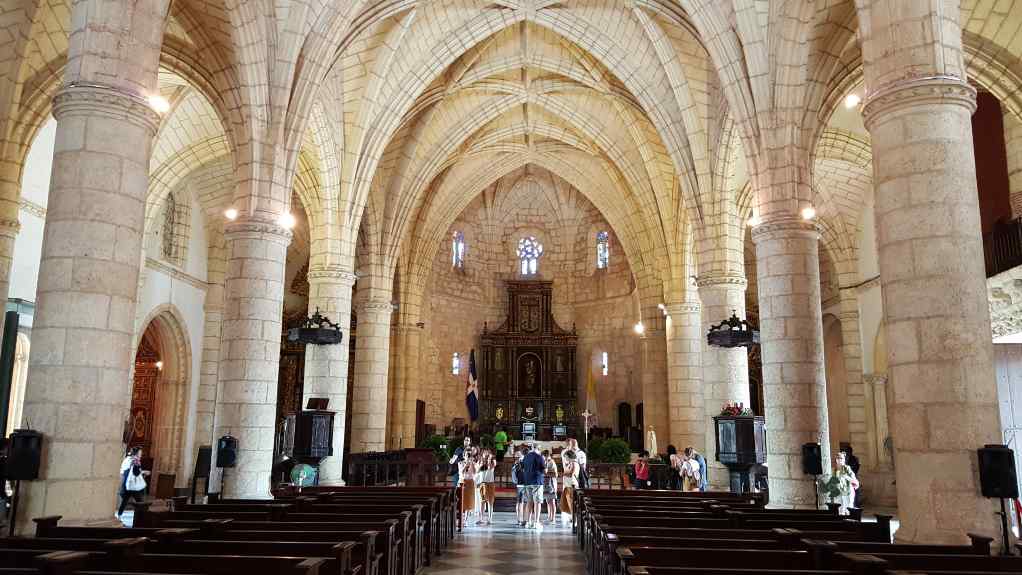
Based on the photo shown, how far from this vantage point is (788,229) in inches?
494

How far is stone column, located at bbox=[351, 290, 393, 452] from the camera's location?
71.9ft

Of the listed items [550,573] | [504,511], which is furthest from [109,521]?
[504,511]

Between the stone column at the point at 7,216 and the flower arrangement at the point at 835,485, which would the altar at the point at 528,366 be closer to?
the flower arrangement at the point at 835,485

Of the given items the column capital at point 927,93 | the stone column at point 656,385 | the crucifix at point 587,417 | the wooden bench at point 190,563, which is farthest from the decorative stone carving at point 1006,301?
the crucifix at point 587,417

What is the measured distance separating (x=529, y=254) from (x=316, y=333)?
61.7 ft

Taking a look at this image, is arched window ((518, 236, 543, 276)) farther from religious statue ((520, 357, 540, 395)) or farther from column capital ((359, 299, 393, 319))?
column capital ((359, 299, 393, 319))

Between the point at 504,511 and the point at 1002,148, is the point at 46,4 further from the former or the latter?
the point at 1002,148

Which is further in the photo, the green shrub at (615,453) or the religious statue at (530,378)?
the religious statue at (530,378)

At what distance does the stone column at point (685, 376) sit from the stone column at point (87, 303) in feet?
53.9

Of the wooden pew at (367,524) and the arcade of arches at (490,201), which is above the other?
the arcade of arches at (490,201)

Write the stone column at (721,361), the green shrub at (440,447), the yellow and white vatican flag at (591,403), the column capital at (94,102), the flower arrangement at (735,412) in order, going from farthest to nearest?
the yellow and white vatican flag at (591,403), the green shrub at (440,447), the stone column at (721,361), the flower arrangement at (735,412), the column capital at (94,102)

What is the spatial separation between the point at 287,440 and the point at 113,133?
10334 mm

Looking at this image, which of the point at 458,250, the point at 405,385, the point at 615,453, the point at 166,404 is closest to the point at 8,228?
the point at 166,404

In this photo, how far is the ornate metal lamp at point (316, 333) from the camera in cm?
1648
